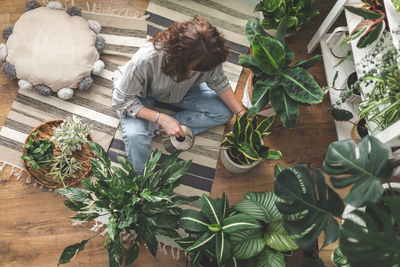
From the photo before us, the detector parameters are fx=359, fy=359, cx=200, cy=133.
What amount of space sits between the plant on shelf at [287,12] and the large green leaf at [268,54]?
17.7 inches

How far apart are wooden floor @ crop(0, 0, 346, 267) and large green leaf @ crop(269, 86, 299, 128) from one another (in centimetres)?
57

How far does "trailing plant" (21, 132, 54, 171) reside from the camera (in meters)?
1.89

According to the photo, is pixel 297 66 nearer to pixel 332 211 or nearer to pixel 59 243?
pixel 332 211

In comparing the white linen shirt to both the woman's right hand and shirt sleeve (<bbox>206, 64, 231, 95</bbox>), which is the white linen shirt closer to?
shirt sleeve (<bbox>206, 64, 231, 95</bbox>)

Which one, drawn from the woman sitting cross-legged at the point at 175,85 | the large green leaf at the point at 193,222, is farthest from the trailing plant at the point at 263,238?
the woman sitting cross-legged at the point at 175,85

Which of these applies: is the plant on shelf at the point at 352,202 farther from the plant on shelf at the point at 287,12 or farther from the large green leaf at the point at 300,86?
the plant on shelf at the point at 287,12

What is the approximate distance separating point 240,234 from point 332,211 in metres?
0.49

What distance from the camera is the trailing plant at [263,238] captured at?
1561mm

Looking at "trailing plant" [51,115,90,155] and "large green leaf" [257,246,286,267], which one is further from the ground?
"large green leaf" [257,246,286,267]

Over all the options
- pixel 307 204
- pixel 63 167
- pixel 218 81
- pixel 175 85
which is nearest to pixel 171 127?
pixel 175 85

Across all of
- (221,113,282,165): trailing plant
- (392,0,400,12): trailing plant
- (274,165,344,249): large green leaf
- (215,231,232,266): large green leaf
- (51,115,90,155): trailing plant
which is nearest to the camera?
(274,165,344,249): large green leaf

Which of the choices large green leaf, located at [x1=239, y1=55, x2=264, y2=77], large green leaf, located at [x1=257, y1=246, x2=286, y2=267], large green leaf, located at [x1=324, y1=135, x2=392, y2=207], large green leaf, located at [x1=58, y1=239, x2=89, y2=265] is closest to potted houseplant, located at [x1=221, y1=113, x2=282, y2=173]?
large green leaf, located at [x1=239, y1=55, x2=264, y2=77]

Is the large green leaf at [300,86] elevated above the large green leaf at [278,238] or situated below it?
above

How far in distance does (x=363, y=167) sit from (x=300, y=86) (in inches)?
23.0
